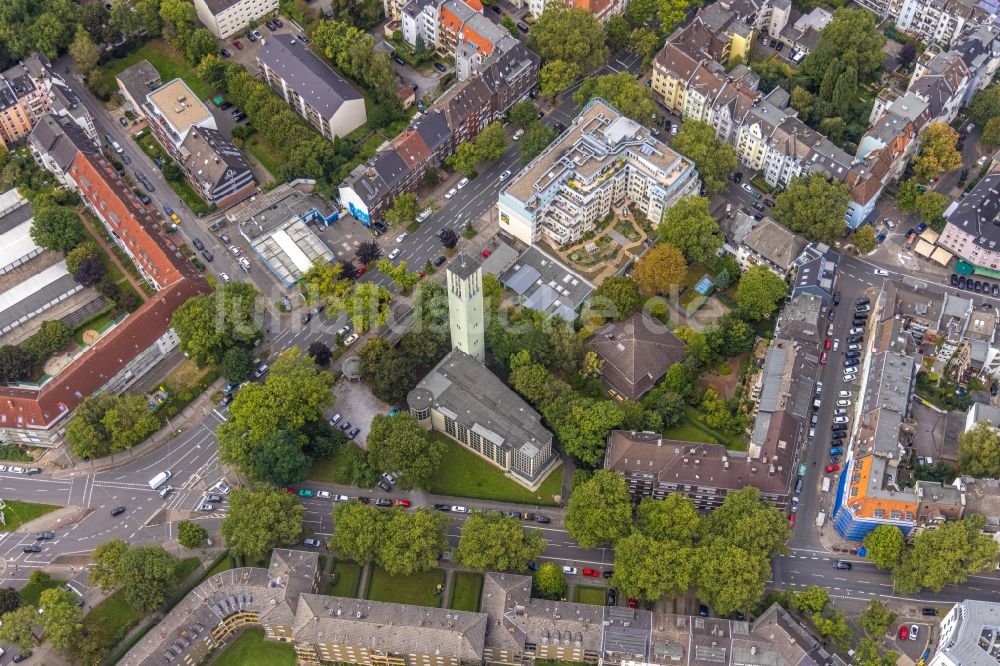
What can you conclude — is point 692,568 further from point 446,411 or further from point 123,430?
point 123,430

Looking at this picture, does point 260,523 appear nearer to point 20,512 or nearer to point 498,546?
point 498,546

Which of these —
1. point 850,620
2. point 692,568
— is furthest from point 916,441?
point 692,568

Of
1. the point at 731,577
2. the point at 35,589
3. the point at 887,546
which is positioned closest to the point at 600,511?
the point at 731,577

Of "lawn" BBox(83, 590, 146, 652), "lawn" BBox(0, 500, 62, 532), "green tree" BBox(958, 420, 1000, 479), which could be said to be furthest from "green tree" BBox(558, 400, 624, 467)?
"lawn" BBox(0, 500, 62, 532)

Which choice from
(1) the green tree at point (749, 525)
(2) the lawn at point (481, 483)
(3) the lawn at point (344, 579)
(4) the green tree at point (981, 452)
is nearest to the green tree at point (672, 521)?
(1) the green tree at point (749, 525)

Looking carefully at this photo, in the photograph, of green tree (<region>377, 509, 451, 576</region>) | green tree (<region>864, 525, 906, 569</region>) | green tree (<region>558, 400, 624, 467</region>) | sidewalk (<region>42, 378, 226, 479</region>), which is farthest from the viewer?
sidewalk (<region>42, 378, 226, 479</region>)

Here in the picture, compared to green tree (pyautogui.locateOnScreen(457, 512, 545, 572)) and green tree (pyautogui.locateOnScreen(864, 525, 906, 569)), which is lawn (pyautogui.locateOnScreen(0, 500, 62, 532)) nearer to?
green tree (pyautogui.locateOnScreen(457, 512, 545, 572))
